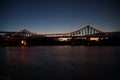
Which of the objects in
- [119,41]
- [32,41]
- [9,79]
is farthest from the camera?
[32,41]

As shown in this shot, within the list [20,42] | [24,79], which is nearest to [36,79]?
[24,79]

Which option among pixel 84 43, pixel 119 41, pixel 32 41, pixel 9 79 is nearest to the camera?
pixel 9 79

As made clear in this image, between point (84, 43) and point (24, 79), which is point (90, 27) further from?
point (24, 79)

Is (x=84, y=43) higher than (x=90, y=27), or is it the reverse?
(x=90, y=27)

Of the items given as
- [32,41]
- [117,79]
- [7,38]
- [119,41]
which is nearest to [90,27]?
[119,41]

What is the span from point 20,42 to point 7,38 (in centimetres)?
776

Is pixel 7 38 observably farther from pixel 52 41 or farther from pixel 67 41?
pixel 67 41

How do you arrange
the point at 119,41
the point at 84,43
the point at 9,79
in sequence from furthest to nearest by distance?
the point at 84,43 → the point at 119,41 → the point at 9,79

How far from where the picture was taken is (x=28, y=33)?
85250mm

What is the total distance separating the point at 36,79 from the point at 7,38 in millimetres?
63176

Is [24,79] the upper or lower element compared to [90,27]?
lower

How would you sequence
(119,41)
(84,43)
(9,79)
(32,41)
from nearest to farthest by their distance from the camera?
(9,79), (119,41), (84,43), (32,41)

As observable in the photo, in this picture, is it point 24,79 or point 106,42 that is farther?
point 106,42

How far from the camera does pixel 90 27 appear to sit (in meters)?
76.4
